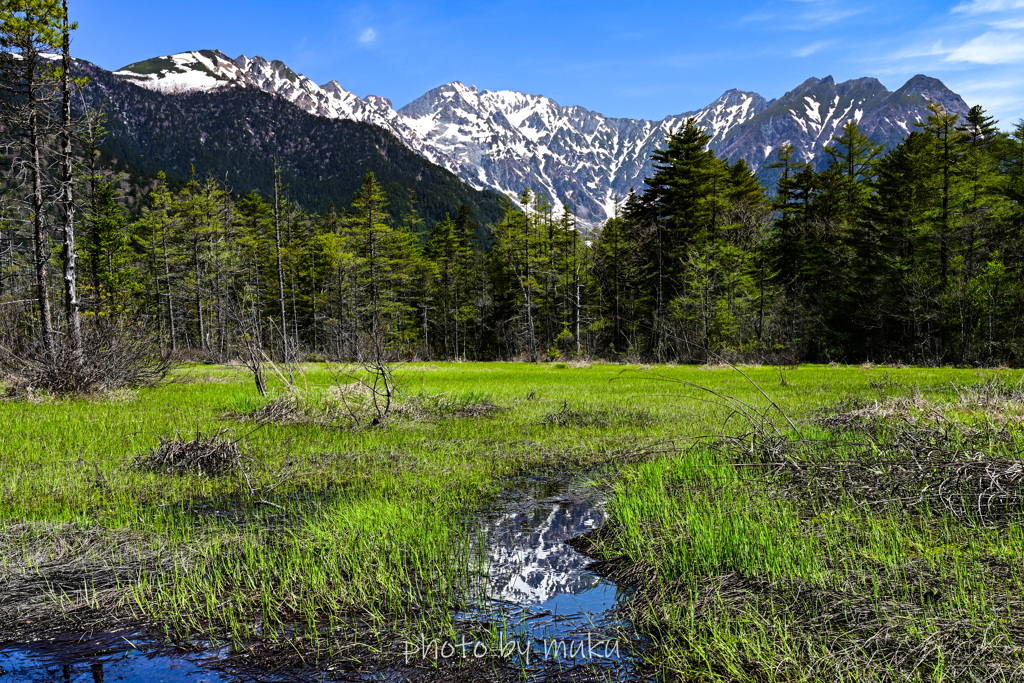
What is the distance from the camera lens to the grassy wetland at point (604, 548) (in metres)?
3.23

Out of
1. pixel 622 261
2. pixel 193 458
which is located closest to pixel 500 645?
pixel 193 458

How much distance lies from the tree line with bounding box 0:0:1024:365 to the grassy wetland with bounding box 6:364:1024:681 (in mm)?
7713

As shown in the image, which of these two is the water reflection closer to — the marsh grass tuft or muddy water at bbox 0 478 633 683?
muddy water at bbox 0 478 633 683

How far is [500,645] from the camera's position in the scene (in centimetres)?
343

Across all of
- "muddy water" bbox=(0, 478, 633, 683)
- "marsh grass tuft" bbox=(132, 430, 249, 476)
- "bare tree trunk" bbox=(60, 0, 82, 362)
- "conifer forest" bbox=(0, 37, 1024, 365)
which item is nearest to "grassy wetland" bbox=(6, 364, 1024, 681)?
"marsh grass tuft" bbox=(132, 430, 249, 476)

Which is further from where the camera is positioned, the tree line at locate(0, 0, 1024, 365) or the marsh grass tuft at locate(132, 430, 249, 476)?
the tree line at locate(0, 0, 1024, 365)

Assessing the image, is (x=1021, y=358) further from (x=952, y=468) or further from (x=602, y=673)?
(x=602, y=673)

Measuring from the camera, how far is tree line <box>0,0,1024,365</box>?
1961 cm

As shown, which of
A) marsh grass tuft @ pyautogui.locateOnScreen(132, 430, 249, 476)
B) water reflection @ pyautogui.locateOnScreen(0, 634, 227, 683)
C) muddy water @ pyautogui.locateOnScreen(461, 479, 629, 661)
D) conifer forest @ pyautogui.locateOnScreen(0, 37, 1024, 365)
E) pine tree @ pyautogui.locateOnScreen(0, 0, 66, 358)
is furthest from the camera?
conifer forest @ pyautogui.locateOnScreen(0, 37, 1024, 365)

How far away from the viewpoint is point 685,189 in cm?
4669

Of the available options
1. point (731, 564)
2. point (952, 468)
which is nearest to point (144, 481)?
point (731, 564)

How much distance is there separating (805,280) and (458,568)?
49737 mm

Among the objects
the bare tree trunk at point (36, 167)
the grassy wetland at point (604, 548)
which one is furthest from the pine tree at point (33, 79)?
the grassy wetland at point (604, 548)

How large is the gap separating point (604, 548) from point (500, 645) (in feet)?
6.54
